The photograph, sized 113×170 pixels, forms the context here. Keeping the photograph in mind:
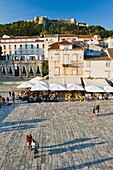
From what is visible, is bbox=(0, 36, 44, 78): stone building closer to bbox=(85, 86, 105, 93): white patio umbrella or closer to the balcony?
the balcony

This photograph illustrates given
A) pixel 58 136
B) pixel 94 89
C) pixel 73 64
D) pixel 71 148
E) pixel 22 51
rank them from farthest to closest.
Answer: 1. pixel 22 51
2. pixel 73 64
3. pixel 94 89
4. pixel 58 136
5. pixel 71 148

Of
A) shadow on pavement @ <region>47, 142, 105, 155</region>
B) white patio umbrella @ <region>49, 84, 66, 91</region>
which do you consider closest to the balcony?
white patio umbrella @ <region>49, 84, 66, 91</region>

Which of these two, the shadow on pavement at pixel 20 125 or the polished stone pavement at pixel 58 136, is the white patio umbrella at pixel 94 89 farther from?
the shadow on pavement at pixel 20 125

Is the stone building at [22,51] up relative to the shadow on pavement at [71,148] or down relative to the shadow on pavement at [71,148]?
up

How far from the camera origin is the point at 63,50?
101ft

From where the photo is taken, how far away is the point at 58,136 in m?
13.6

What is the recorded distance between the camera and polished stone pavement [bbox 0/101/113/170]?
10375 mm

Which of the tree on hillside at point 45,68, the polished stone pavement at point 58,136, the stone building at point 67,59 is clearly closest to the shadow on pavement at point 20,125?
the polished stone pavement at point 58,136

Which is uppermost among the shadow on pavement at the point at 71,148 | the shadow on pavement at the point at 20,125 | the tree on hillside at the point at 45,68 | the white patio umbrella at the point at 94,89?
the tree on hillside at the point at 45,68

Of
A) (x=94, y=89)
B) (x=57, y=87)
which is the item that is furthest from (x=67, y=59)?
(x=94, y=89)

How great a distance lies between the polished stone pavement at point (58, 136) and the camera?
10375 millimetres

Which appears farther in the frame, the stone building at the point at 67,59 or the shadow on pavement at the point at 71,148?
the stone building at the point at 67,59

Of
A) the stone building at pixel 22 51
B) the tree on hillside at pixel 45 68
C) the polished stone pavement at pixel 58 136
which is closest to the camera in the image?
the polished stone pavement at pixel 58 136

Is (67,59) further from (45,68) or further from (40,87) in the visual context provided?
(45,68)
